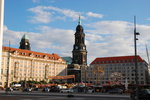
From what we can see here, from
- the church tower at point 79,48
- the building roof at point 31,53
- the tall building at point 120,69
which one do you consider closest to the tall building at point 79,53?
the church tower at point 79,48

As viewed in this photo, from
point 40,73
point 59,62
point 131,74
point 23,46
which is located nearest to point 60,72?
point 59,62

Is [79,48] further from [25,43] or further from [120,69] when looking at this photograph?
[25,43]

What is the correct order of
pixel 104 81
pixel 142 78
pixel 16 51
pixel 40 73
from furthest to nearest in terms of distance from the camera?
pixel 104 81 → pixel 142 78 → pixel 40 73 → pixel 16 51

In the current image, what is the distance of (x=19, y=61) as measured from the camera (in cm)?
12544

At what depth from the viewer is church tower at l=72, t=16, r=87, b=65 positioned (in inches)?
6540

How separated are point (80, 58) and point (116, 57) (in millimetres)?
24461

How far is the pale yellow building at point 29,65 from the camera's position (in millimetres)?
116562

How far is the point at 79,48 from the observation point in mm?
166500

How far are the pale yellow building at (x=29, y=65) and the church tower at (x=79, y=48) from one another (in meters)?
14.5

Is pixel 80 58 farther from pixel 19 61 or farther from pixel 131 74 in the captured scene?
pixel 19 61

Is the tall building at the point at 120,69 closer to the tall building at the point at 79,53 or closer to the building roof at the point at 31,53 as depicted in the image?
the tall building at the point at 79,53

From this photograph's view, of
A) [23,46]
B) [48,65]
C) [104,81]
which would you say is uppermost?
[23,46]

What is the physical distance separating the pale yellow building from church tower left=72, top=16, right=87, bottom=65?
1451 centimetres

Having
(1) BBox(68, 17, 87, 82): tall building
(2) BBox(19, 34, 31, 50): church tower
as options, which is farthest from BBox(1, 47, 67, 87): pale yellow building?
(2) BBox(19, 34, 31, 50): church tower
